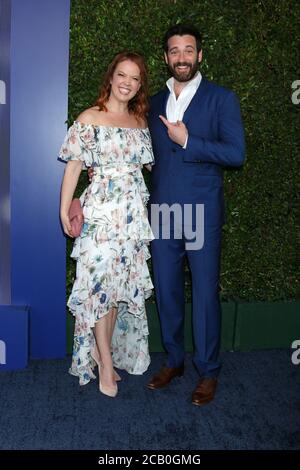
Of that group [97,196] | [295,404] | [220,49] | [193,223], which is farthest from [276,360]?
[220,49]

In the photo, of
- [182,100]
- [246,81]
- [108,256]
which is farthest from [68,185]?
[246,81]

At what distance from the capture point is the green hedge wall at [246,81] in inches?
126

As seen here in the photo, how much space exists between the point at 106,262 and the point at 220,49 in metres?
1.27

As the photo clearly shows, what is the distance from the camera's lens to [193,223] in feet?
9.57

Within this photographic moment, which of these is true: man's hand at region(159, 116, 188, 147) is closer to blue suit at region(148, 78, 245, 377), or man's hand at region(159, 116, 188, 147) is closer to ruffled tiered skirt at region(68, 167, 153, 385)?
blue suit at region(148, 78, 245, 377)

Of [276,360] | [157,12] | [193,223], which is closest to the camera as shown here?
[193,223]

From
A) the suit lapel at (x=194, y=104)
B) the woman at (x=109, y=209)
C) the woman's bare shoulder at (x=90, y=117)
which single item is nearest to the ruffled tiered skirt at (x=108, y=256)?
the woman at (x=109, y=209)

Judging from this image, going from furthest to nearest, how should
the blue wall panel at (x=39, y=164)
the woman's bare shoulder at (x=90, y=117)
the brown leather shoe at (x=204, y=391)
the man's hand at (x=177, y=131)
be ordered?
the blue wall panel at (x=39, y=164) < the brown leather shoe at (x=204, y=391) < the woman's bare shoulder at (x=90, y=117) < the man's hand at (x=177, y=131)

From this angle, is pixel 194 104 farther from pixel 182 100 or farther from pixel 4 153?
pixel 4 153

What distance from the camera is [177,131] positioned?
277 cm

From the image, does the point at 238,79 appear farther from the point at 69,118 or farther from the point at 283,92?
the point at 69,118

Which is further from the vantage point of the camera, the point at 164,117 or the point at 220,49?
the point at 220,49

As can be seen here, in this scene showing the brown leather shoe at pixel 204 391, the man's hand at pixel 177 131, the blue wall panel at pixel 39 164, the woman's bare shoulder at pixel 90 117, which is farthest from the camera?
the blue wall panel at pixel 39 164

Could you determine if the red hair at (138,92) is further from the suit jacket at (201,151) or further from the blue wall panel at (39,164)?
the blue wall panel at (39,164)
